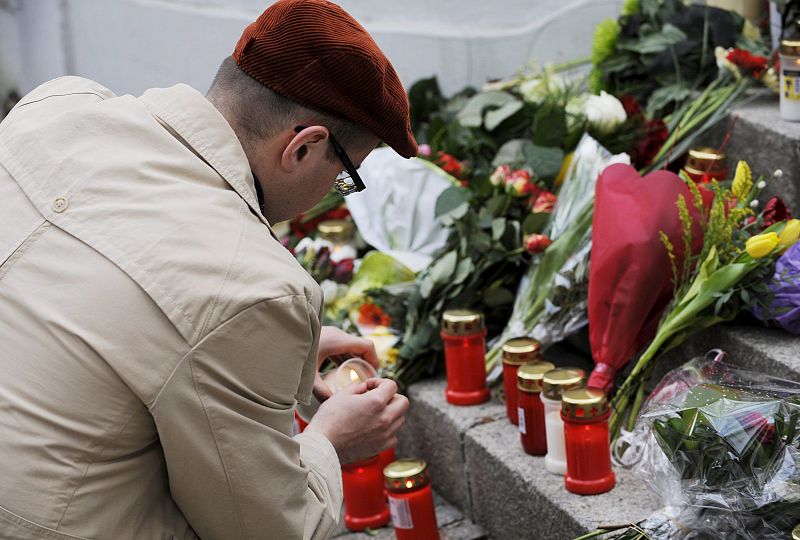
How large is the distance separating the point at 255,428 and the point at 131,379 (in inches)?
7.8

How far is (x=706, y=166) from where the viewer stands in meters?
2.88

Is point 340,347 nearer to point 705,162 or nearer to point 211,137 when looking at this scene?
point 211,137

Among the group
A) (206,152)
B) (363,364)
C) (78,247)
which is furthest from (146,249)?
(363,364)

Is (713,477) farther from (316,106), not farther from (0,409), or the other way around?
(0,409)

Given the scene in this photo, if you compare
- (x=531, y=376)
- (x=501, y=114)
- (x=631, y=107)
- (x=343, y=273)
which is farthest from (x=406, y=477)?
(x=501, y=114)

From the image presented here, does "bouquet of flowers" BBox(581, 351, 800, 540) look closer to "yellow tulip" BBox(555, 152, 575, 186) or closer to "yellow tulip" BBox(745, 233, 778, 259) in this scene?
"yellow tulip" BBox(745, 233, 778, 259)

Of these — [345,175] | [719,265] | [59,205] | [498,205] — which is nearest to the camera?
[59,205]

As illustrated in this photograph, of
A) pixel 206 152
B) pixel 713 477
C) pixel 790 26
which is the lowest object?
pixel 713 477

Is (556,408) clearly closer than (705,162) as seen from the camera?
Yes

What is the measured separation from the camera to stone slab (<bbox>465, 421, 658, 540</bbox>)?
226 cm

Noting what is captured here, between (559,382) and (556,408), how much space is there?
7cm

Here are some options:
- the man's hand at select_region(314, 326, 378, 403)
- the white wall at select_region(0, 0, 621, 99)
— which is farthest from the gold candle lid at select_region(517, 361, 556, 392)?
the white wall at select_region(0, 0, 621, 99)

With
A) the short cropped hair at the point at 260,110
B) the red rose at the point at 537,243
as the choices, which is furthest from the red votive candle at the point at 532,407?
the short cropped hair at the point at 260,110

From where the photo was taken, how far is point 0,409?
59.6 inches
